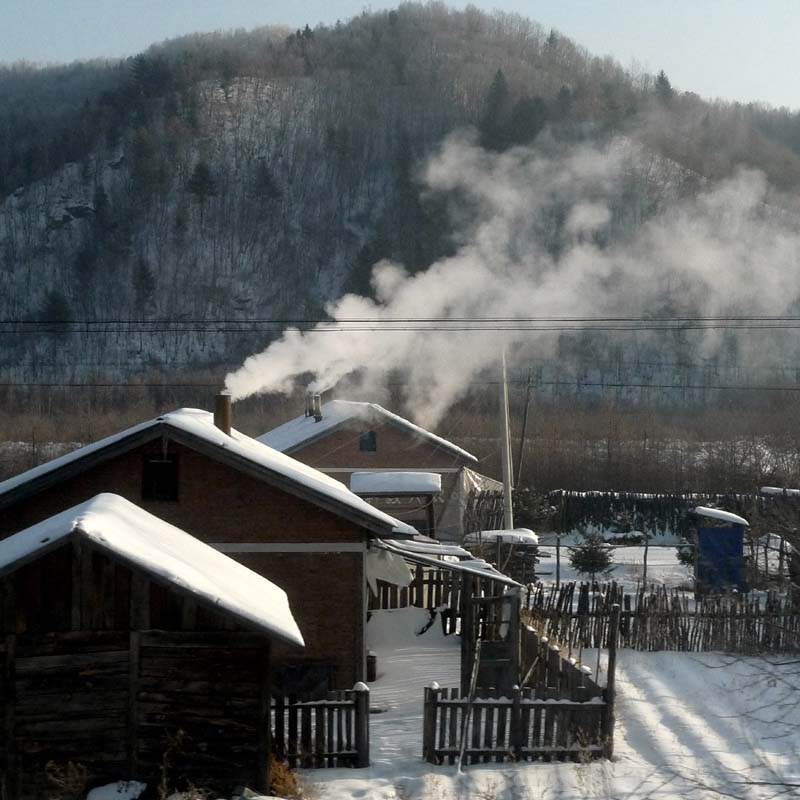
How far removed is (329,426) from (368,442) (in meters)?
1.93

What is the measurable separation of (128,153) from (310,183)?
22.5 m

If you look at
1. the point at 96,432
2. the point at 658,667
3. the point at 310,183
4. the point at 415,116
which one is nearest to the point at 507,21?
the point at 415,116

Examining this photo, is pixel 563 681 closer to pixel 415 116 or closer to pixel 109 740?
pixel 109 740

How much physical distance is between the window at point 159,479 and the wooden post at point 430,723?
19.3ft

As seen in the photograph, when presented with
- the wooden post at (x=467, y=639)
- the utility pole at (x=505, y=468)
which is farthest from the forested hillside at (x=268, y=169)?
the wooden post at (x=467, y=639)

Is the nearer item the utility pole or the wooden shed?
the wooden shed

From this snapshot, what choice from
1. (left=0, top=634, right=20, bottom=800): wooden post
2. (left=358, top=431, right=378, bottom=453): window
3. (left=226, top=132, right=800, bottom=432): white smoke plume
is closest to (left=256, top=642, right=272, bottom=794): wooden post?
(left=0, top=634, right=20, bottom=800): wooden post

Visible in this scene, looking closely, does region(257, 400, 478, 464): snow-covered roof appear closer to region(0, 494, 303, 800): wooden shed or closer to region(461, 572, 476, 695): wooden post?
region(461, 572, 476, 695): wooden post

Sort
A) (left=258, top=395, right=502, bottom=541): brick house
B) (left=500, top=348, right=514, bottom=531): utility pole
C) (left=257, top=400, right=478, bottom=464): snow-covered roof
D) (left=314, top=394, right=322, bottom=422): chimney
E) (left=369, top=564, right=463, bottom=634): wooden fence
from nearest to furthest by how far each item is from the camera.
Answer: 1. (left=369, top=564, right=463, bottom=634): wooden fence
2. (left=500, top=348, right=514, bottom=531): utility pole
3. (left=257, top=400, right=478, bottom=464): snow-covered roof
4. (left=314, top=394, right=322, bottom=422): chimney
5. (left=258, top=395, right=502, bottom=541): brick house

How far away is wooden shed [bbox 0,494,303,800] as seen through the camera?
10.0 metres

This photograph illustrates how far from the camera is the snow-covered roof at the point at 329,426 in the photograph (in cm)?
3122

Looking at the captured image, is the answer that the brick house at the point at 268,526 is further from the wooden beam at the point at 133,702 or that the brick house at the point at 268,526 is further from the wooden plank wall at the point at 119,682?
the wooden beam at the point at 133,702

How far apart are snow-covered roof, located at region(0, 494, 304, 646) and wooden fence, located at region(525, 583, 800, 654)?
8515mm

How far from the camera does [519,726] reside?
11.9 meters
